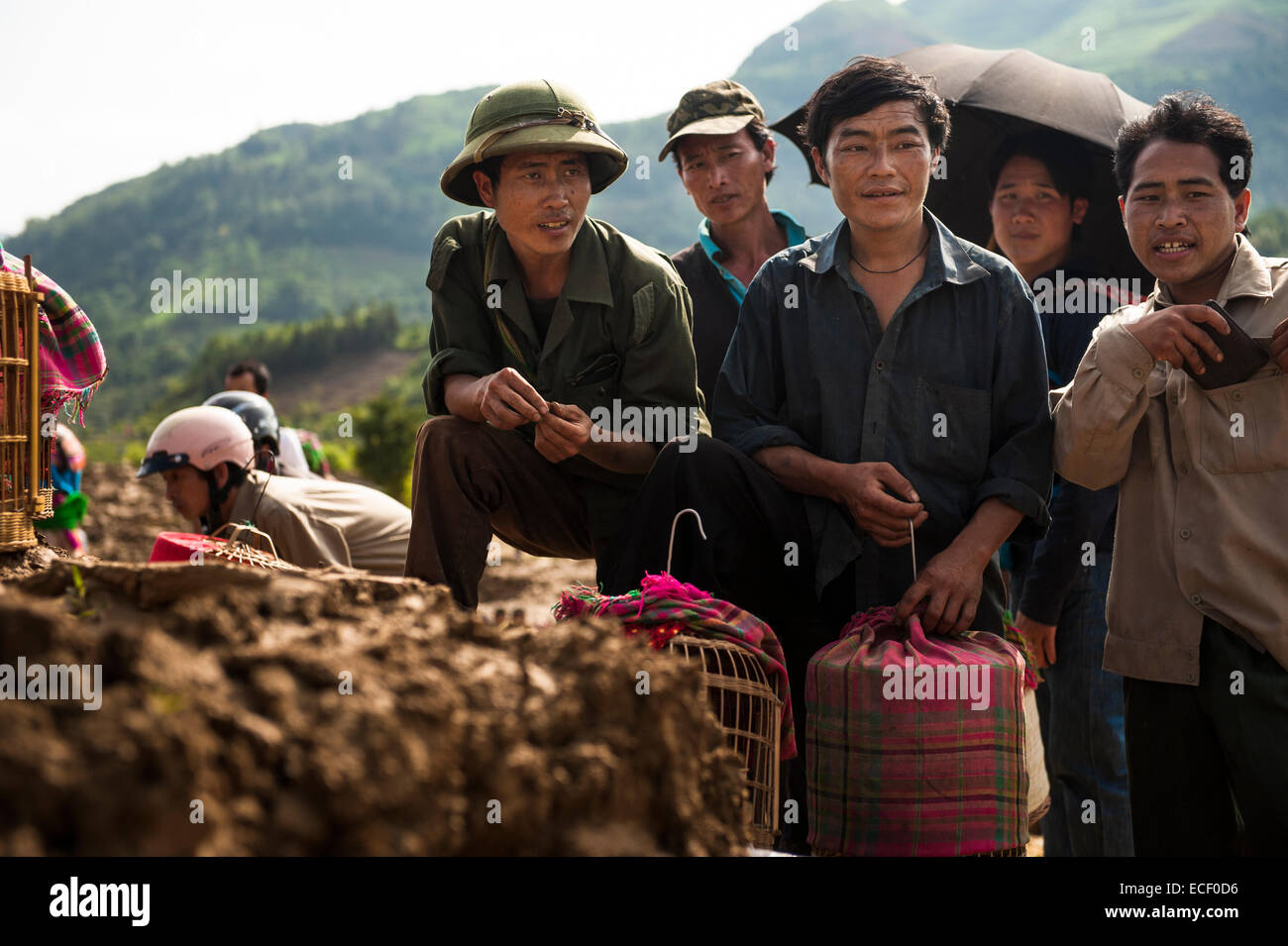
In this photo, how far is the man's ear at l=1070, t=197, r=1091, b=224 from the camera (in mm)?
4297

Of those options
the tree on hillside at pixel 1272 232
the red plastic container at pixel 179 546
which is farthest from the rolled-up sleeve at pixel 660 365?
the tree on hillside at pixel 1272 232

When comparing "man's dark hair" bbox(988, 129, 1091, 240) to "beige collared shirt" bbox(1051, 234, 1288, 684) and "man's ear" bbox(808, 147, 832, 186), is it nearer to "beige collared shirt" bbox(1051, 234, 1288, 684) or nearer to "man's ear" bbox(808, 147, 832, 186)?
"man's ear" bbox(808, 147, 832, 186)

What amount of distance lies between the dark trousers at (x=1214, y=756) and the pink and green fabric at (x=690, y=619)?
2.85ft

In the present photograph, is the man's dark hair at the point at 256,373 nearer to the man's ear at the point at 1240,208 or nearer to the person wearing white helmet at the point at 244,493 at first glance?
the person wearing white helmet at the point at 244,493

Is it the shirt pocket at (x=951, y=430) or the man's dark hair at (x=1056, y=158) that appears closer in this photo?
the shirt pocket at (x=951, y=430)

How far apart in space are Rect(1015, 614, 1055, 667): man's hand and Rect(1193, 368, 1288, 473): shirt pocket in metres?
1.20

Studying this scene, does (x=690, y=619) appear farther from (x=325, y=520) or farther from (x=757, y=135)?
(x=757, y=135)

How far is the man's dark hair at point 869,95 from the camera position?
3156 mm

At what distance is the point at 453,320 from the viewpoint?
3504 millimetres

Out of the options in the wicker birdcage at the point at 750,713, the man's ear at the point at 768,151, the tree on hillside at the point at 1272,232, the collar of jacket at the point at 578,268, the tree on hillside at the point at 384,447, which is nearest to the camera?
the wicker birdcage at the point at 750,713

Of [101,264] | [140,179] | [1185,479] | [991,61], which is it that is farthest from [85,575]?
[140,179]

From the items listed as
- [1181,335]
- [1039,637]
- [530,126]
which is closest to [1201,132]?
[1181,335]

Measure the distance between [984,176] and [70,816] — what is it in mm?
4382

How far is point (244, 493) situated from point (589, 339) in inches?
86.7
